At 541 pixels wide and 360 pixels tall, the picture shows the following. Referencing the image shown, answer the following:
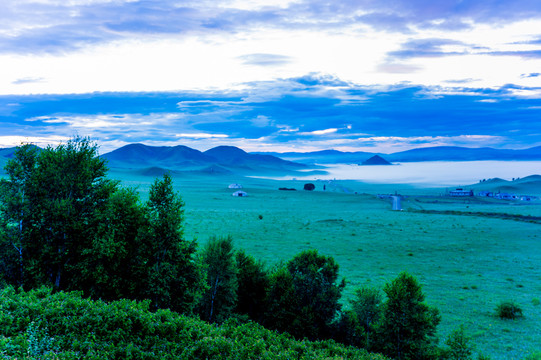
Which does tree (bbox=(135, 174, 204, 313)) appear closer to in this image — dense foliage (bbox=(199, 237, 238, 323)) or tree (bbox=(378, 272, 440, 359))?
dense foliage (bbox=(199, 237, 238, 323))

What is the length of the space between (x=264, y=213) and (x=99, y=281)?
300 ft

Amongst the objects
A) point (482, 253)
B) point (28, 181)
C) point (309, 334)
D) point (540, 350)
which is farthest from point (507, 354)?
point (482, 253)

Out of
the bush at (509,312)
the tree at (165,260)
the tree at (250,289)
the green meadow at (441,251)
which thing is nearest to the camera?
the tree at (165,260)

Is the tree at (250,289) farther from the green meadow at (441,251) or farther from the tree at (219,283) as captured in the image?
the green meadow at (441,251)

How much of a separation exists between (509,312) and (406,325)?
55.9 feet

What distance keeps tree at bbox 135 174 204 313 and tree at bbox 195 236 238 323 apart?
2.77 m

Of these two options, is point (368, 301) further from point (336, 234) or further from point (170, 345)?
point (336, 234)

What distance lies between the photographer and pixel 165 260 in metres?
23.1

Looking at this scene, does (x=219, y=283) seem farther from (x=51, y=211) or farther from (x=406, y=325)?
(x=406, y=325)

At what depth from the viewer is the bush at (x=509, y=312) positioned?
107 ft

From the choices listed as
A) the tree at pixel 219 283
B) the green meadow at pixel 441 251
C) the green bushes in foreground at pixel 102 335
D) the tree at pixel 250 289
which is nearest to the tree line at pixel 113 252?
the tree at pixel 219 283

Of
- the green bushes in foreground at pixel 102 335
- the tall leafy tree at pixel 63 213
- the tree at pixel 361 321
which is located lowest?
the tree at pixel 361 321

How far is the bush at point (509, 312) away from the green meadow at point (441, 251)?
58 cm

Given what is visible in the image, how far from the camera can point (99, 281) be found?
816 inches
